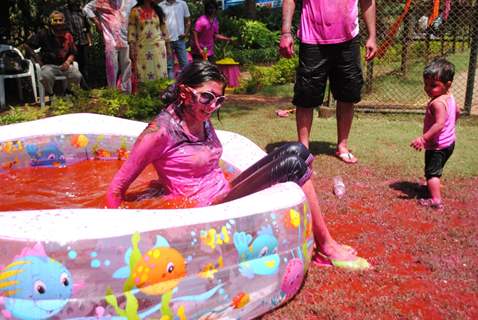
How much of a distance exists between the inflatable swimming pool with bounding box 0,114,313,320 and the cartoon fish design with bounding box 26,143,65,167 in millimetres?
2130

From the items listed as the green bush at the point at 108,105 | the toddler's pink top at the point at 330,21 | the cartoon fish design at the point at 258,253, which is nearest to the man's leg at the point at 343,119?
the toddler's pink top at the point at 330,21

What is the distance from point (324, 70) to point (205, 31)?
5.53 meters

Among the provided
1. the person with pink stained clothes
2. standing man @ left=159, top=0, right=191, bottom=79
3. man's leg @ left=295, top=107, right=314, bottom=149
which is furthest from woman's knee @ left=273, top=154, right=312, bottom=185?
the person with pink stained clothes

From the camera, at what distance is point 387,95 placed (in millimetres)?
8453

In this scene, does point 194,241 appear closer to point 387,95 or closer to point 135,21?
point 135,21

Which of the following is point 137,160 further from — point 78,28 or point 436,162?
point 78,28

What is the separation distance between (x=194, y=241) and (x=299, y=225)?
2.01ft

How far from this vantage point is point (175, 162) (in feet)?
9.83

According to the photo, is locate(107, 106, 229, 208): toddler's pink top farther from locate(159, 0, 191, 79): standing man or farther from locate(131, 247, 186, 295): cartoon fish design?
locate(159, 0, 191, 79): standing man

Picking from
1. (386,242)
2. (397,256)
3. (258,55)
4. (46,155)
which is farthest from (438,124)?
(258,55)

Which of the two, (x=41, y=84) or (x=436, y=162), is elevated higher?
(x=41, y=84)

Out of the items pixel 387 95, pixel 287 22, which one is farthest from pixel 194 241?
pixel 387 95

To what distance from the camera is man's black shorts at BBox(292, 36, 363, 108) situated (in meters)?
4.75

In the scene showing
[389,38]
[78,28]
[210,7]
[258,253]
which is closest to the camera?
[258,253]
